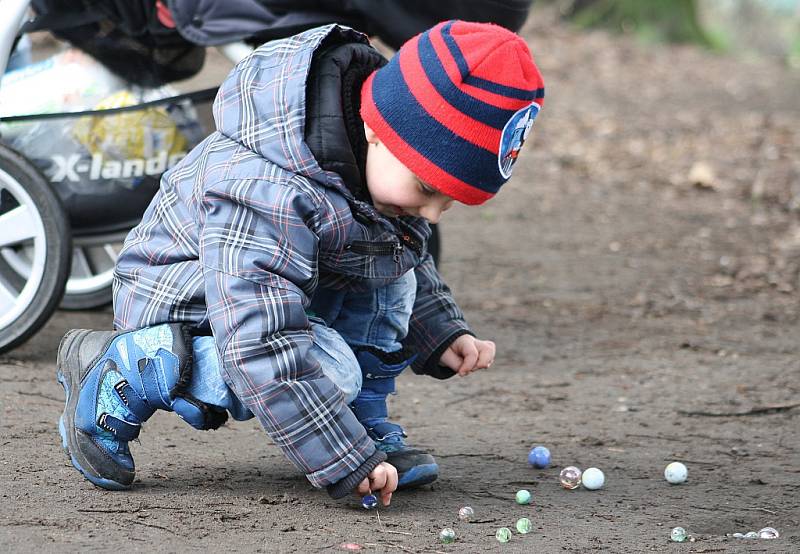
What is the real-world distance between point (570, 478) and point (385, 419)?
459 mm

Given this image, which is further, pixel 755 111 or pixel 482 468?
pixel 755 111

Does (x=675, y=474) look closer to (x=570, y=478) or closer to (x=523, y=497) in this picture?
(x=570, y=478)

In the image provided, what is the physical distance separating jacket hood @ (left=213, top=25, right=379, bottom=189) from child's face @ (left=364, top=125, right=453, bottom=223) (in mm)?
82

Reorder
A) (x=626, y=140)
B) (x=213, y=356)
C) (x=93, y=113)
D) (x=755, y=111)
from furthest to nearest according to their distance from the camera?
(x=755, y=111) → (x=626, y=140) → (x=93, y=113) → (x=213, y=356)

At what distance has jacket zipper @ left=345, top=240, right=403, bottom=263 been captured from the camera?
2506 millimetres

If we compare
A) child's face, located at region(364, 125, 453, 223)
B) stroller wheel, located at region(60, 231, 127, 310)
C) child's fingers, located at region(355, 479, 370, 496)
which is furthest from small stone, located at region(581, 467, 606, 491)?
stroller wheel, located at region(60, 231, 127, 310)

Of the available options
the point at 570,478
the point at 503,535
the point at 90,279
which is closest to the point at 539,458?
the point at 570,478

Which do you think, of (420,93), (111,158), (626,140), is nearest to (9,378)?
(111,158)

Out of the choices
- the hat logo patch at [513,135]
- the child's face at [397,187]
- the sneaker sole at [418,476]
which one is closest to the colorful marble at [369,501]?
the sneaker sole at [418,476]

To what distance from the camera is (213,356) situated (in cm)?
249

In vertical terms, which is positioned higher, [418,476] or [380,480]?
[380,480]

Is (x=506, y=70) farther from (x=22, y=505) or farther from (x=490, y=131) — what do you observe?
(x=22, y=505)

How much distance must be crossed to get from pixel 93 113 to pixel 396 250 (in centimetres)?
140

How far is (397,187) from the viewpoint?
242cm
